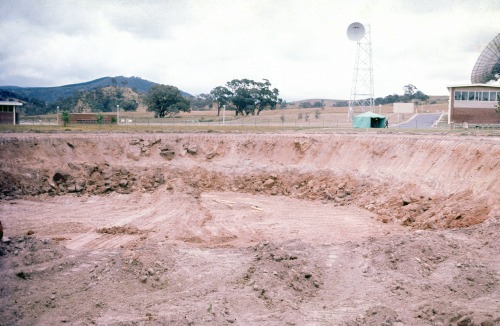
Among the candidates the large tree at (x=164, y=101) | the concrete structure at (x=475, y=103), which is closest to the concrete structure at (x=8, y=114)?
the large tree at (x=164, y=101)

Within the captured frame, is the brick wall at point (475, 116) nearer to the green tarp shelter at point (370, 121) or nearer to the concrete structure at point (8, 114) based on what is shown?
the green tarp shelter at point (370, 121)

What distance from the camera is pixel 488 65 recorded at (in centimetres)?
4788

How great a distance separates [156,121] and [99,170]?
3332 cm

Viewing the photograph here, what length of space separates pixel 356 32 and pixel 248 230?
31448 mm

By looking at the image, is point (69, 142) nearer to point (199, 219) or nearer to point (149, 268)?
point (199, 219)

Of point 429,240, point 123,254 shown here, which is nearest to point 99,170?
point 123,254

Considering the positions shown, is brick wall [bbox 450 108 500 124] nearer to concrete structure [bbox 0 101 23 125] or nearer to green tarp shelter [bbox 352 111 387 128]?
green tarp shelter [bbox 352 111 387 128]

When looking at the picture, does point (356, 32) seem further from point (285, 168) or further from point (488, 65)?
point (285, 168)

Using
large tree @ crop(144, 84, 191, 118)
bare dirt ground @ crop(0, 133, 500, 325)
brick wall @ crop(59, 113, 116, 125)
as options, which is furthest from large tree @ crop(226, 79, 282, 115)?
bare dirt ground @ crop(0, 133, 500, 325)

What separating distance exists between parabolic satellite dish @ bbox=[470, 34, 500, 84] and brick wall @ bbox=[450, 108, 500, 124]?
4333mm

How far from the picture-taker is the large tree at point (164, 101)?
74.2 m

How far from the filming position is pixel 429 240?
40.4 ft

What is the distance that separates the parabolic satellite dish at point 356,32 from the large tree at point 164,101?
1461 inches

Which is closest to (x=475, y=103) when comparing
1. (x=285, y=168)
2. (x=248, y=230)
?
(x=285, y=168)
